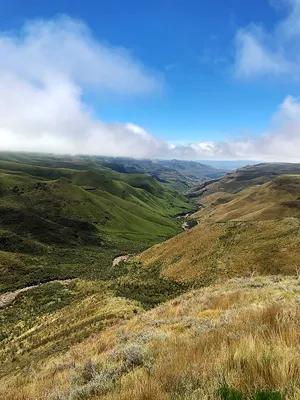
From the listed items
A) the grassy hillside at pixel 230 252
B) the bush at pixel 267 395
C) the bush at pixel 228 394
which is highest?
the bush at pixel 267 395

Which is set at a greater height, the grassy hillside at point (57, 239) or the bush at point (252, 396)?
the bush at point (252, 396)

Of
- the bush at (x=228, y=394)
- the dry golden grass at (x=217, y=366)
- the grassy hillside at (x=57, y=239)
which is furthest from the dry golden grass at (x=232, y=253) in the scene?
the bush at (x=228, y=394)

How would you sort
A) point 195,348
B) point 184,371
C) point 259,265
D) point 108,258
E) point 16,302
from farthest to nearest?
point 108,258 → point 16,302 → point 259,265 → point 195,348 → point 184,371

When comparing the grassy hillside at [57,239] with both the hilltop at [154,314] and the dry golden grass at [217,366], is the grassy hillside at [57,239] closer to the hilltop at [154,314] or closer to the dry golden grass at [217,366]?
the hilltop at [154,314]

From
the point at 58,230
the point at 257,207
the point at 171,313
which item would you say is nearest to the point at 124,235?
the point at 58,230

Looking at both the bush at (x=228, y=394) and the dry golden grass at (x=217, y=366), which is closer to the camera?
the bush at (x=228, y=394)

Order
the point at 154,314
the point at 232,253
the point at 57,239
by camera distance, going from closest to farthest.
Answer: the point at 154,314, the point at 232,253, the point at 57,239

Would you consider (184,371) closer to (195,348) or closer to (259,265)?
(195,348)

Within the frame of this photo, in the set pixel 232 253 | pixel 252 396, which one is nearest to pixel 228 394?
pixel 252 396

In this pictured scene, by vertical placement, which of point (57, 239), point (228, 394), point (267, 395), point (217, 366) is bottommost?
point (57, 239)

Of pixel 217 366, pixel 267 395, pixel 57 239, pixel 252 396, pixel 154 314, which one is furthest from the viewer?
pixel 57 239

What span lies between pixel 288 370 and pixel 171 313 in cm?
1408

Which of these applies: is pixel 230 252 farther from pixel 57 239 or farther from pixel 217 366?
pixel 57 239

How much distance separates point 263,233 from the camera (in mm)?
59844
